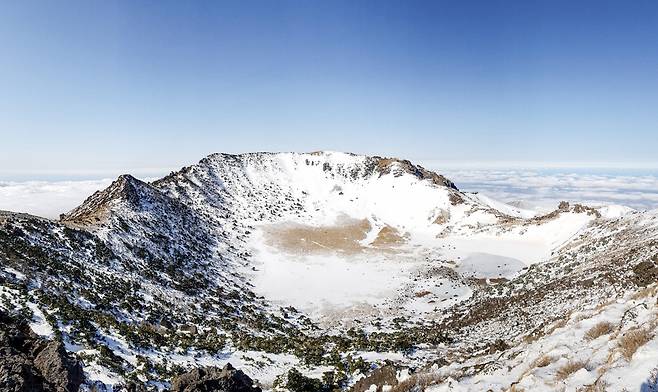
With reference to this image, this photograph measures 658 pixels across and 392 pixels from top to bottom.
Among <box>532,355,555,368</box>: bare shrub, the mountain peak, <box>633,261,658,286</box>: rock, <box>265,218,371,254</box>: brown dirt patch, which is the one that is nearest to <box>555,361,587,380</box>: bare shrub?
<box>532,355,555,368</box>: bare shrub

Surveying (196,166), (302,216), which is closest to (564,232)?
(302,216)

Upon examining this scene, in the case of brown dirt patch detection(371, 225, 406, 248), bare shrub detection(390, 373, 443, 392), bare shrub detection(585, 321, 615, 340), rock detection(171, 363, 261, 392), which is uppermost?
bare shrub detection(585, 321, 615, 340)

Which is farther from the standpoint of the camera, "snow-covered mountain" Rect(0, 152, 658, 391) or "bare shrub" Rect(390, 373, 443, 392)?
"snow-covered mountain" Rect(0, 152, 658, 391)

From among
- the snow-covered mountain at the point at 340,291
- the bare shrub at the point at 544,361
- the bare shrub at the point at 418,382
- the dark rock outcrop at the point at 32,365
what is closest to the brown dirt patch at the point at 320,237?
the snow-covered mountain at the point at 340,291

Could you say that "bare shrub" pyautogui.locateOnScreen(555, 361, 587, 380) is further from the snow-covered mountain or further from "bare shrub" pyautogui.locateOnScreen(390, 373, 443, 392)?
"bare shrub" pyautogui.locateOnScreen(390, 373, 443, 392)

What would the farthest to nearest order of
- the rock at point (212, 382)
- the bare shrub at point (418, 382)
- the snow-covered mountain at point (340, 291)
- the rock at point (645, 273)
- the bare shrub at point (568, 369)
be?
1. the rock at point (645, 273)
2. the snow-covered mountain at point (340, 291)
3. the rock at point (212, 382)
4. the bare shrub at point (418, 382)
5. the bare shrub at point (568, 369)

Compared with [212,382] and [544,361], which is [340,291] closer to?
[212,382]

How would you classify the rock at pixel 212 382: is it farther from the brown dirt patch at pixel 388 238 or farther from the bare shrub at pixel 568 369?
the brown dirt patch at pixel 388 238
